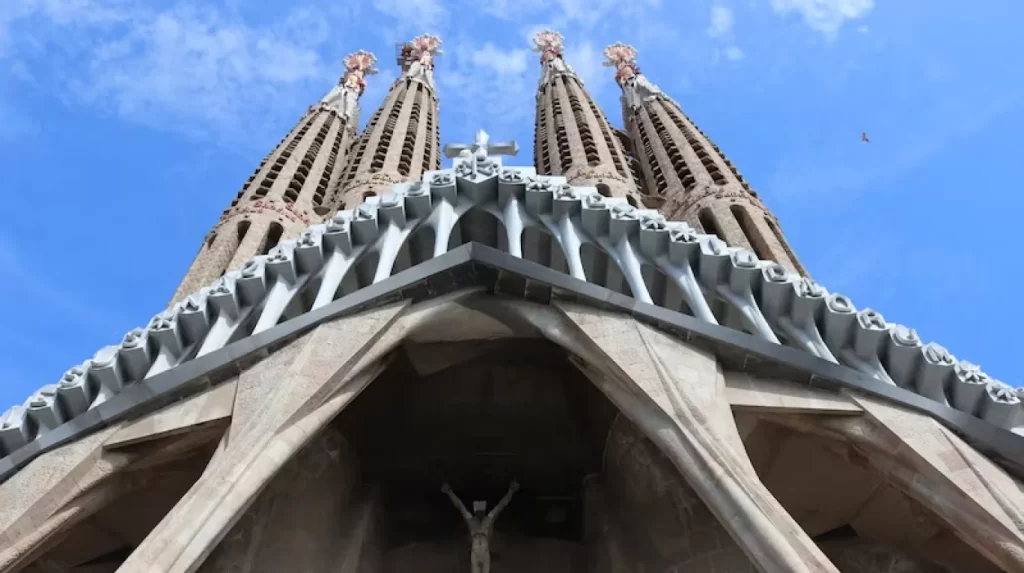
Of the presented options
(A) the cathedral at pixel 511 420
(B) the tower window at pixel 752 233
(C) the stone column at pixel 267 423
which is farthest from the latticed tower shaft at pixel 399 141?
(C) the stone column at pixel 267 423

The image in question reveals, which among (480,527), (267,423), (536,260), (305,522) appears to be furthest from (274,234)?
(267,423)

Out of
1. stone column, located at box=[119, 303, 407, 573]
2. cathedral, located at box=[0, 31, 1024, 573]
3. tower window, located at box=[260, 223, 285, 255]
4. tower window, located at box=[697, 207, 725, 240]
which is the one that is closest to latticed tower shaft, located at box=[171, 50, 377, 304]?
tower window, located at box=[260, 223, 285, 255]

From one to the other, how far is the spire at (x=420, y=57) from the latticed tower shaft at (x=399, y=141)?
32mm

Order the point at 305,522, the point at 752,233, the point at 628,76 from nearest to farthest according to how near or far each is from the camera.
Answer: the point at 305,522
the point at 752,233
the point at 628,76

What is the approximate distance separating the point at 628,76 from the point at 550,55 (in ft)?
13.0

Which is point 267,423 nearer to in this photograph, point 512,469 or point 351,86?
point 512,469

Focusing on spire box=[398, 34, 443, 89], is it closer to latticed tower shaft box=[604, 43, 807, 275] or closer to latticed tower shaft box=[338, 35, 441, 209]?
latticed tower shaft box=[338, 35, 441, 209]

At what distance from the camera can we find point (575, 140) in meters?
24.5

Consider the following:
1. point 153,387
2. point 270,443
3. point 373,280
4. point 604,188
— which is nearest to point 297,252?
point 373,280

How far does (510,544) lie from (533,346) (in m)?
1.97

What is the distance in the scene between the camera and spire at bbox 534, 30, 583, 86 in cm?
3297

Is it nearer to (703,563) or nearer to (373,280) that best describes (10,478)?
(373,280)

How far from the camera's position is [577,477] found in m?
10.8

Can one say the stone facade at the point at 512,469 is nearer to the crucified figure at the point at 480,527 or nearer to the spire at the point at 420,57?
the crucified figure at the point at 480,527
